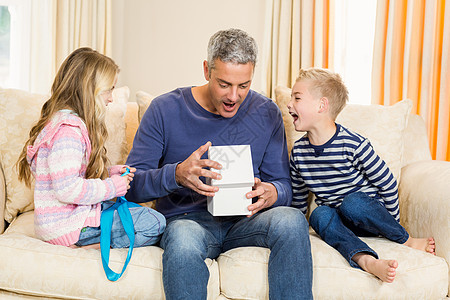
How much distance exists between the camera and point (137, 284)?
4.46ft

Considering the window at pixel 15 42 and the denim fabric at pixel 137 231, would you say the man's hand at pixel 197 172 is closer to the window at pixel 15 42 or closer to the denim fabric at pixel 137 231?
the denim fabric at pixel 137 231

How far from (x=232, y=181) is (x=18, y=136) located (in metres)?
0.98

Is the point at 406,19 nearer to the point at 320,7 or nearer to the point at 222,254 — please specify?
the point at 320,7

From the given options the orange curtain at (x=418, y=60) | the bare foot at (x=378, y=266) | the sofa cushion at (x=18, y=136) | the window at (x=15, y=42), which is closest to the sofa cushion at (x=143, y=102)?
the sofa cushion at (x=18, y=136)

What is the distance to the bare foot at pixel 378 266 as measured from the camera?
53.4 inches

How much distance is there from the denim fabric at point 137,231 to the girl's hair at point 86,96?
19 centimetres

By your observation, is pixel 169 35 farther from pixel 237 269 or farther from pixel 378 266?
pixel 378 266

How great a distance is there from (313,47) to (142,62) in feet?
3.94

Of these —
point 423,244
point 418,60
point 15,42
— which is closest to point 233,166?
point 423,244

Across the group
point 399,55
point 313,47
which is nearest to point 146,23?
point 313,47

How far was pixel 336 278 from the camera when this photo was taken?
1.41 metres

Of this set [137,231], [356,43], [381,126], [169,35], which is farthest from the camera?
[169,35]

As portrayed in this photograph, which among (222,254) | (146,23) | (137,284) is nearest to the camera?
(137,284)

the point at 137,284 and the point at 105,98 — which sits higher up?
the point at 105,98
